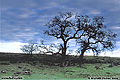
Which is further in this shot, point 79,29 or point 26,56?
point 26,56

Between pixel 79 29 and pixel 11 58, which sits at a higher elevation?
pixel 79 29

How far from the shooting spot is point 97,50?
34.7 metres

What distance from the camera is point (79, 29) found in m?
34.0

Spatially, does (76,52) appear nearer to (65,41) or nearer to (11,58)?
(65,41)

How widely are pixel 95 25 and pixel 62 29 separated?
7.31m

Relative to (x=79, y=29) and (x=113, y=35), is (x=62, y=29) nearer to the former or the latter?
(x=79, y=29)

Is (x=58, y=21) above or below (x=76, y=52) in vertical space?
above

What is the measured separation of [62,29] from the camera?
3378 centimetres

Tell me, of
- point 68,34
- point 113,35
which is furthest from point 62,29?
point 113,35

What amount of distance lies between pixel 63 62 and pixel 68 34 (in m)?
6.10

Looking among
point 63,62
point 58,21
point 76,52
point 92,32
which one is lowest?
point 63,62

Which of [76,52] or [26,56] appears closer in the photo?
[76,52]

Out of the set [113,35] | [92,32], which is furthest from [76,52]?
[113,35]

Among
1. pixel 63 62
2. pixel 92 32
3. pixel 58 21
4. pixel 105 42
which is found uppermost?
pixel 58 21
